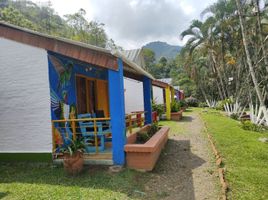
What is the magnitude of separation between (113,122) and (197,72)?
33247mm

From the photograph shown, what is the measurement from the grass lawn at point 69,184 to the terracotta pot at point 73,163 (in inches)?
5.8

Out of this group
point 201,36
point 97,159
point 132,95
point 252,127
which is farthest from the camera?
point 201,36

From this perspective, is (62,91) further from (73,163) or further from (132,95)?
(132,95)

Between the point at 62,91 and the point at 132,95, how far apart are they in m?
10.8

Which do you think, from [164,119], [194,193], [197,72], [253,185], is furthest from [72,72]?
[197,72]

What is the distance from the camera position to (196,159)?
772 cm

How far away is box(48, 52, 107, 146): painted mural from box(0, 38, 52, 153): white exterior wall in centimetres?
21

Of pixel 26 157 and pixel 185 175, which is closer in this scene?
pixel 185 175

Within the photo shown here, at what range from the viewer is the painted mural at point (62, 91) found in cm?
731

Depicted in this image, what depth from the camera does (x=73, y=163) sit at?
6141 mm

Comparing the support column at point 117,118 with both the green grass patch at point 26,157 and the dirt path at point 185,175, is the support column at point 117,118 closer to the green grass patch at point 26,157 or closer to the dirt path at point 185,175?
the dirt path at point 185,175

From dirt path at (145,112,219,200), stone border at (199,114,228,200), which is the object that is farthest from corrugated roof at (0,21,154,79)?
stone border at (199,114,228,200)

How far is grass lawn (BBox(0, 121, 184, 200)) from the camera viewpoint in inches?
203

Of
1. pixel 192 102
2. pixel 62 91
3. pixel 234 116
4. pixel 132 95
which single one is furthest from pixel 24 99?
pixel 192 102
